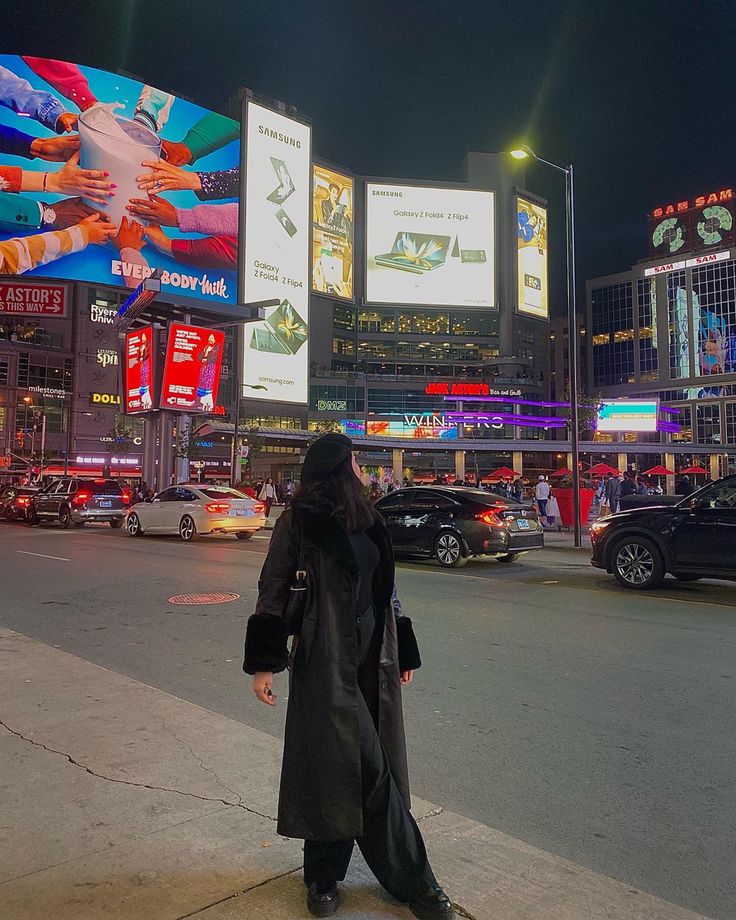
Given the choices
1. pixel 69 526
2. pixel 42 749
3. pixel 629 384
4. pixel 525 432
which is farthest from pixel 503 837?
pixel 629 384

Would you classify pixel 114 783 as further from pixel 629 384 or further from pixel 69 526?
pixel 629 384

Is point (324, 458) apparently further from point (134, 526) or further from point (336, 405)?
point (336, 405)

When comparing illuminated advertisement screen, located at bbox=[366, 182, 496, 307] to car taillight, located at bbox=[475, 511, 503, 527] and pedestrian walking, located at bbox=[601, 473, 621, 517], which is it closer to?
pedestrian walking, located at bbox=[601, 473, 621, 517]

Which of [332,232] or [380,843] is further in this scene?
[332,232]

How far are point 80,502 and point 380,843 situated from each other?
78.2 ft

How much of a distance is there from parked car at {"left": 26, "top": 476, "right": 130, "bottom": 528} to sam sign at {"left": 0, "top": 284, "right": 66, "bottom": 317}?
123ft

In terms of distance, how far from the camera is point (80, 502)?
24.4 meters

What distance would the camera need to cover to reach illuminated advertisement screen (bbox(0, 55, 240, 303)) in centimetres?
6238

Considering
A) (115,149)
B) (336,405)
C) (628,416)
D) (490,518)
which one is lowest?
(490,518)

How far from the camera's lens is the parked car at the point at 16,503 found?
1110 inches

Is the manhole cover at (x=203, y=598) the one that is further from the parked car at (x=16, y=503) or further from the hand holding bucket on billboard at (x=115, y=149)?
the hand holding bucket on billboard at (x=115, y=149)

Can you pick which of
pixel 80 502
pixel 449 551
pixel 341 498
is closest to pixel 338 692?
pixel 341 498

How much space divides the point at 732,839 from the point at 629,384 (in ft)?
387

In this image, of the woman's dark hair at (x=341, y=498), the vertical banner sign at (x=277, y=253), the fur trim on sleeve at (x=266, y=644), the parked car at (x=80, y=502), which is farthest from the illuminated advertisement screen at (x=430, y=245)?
the fur trim on sleeve at (x=266, y=644)
